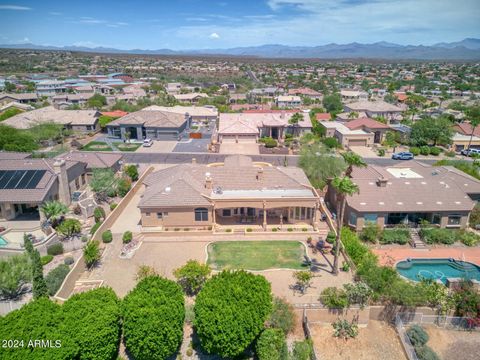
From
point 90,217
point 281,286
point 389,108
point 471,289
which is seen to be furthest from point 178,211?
point 389,108

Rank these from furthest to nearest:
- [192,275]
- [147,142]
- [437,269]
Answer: [147,142], [437,269], [192,275]

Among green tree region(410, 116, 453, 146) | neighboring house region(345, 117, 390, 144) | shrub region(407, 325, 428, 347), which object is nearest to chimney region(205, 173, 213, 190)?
shrub region(407, 325, 428, 347)

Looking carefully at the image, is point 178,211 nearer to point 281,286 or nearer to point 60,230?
point 60,230

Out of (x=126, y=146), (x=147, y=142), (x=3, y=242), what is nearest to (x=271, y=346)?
(x=3, y=242)

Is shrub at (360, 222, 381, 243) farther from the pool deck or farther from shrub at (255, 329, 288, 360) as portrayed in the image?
shrub at (255, 329, 288, 360)

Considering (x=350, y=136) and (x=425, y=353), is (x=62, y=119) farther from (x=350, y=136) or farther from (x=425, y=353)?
(x=425, y=353)
